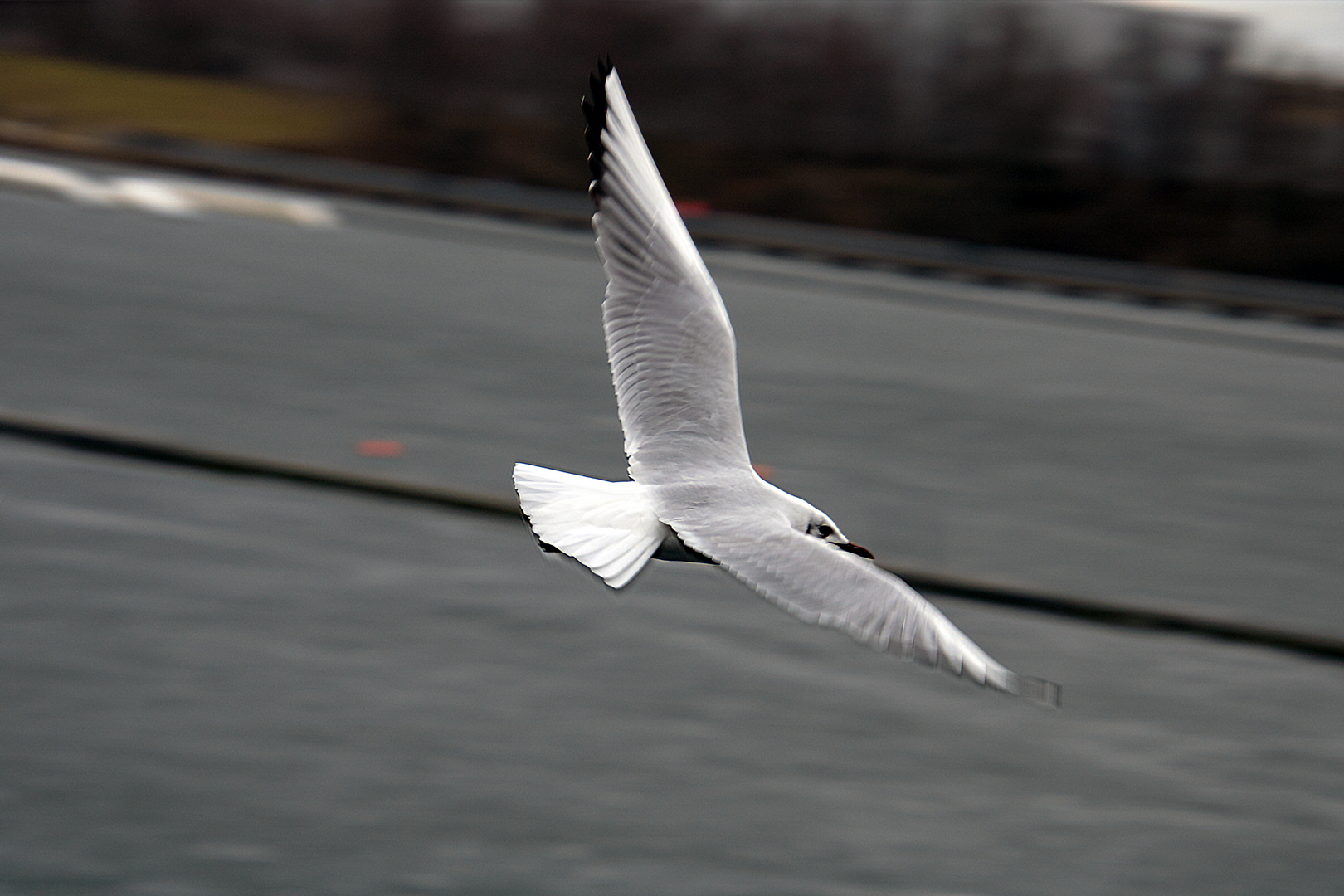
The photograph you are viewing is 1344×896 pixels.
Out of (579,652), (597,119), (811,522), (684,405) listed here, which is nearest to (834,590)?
(811,522)

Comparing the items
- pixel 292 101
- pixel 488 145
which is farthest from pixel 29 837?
pixel 292 101

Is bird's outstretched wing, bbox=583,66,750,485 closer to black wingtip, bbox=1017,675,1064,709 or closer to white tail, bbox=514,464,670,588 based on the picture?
white tail, bbox=514,464,670,588

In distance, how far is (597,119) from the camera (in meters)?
3.98

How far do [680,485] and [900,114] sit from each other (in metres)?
17.6

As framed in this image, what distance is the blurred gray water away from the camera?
4992mm

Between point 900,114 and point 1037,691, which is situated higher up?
point 900,114

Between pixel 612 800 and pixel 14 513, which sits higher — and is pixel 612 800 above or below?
below

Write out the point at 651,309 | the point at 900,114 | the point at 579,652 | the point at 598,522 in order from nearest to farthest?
the point at 598,522 < the point at 651,309 < the point at 579,652 < the point at 900,114

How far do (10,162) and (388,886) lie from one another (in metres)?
14.7

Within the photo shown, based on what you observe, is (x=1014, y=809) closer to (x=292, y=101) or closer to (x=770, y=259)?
(x=770, y=259)

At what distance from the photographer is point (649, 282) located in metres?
4.14

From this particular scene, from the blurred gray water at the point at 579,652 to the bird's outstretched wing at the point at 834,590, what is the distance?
6.24 ft

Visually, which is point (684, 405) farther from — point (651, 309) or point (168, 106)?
point (168, 106)

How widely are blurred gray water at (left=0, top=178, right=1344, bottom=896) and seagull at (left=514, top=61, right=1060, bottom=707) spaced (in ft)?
5.22
